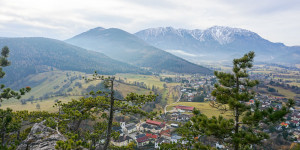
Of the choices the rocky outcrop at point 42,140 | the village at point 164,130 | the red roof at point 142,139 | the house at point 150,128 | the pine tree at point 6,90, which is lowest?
the house at point 150,128

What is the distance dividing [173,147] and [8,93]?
61.6 feet

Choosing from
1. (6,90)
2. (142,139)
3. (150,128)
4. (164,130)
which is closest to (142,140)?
(142,139)

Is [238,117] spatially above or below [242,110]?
below

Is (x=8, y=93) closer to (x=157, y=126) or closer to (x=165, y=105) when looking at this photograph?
(x=157, y=126)

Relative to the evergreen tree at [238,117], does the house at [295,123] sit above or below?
below

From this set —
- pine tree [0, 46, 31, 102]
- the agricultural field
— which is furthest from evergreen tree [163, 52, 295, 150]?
the agricultural field

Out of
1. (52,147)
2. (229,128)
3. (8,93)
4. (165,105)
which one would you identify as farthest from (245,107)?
(165,105)

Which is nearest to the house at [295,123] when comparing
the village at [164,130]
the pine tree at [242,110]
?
the village at [164,130]

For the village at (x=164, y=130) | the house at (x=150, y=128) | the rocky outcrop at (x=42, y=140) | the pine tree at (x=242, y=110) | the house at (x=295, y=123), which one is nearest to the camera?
the pine tree at (x=242, y=110)

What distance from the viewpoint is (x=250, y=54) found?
1281 cm

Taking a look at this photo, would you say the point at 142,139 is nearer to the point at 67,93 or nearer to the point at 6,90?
the point at 6,90

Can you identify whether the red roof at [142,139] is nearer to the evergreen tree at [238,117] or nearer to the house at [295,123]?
the evergreen tree at [238,117]

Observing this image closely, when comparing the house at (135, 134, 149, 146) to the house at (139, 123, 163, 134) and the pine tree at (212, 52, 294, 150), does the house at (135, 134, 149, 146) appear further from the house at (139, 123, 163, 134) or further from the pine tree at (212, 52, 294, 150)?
the pine tree at (212, 52, 294, 150)

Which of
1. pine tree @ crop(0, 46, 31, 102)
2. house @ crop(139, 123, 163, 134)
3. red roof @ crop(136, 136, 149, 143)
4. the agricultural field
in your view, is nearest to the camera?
pine tree @ crop(0, 46, 31, 102)
